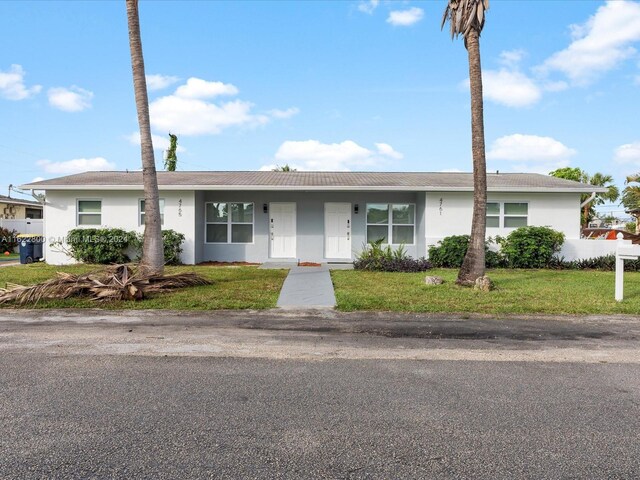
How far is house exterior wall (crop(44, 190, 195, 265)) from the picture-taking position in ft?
51.4

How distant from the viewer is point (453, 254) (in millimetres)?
15117

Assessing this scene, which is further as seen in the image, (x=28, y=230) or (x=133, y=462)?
(x=28, y=230)

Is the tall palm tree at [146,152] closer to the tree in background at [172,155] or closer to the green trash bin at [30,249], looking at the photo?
the green trash bin at [30,249]

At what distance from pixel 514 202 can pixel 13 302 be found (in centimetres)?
1527

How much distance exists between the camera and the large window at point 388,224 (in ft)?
55.0

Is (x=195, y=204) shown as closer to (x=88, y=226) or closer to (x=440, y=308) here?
(x=88, y=226)

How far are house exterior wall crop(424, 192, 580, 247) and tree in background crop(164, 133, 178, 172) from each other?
2670 centimetres

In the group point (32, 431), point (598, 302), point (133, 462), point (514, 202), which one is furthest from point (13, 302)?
point (514, 202)

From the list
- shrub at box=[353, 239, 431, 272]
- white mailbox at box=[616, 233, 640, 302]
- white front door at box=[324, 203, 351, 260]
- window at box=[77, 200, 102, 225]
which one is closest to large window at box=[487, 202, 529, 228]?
shrub at box=[353, 239, 431, 272]

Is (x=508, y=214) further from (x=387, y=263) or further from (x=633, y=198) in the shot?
(x=633, y=198)

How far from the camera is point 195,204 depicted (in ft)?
51.5

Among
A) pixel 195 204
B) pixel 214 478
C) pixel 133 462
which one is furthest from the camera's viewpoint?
pixel 195 204

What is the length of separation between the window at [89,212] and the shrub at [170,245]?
5.84 feet

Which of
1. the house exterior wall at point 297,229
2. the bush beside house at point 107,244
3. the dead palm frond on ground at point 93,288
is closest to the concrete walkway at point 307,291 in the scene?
the dead palm frond on ground at point 93,288
